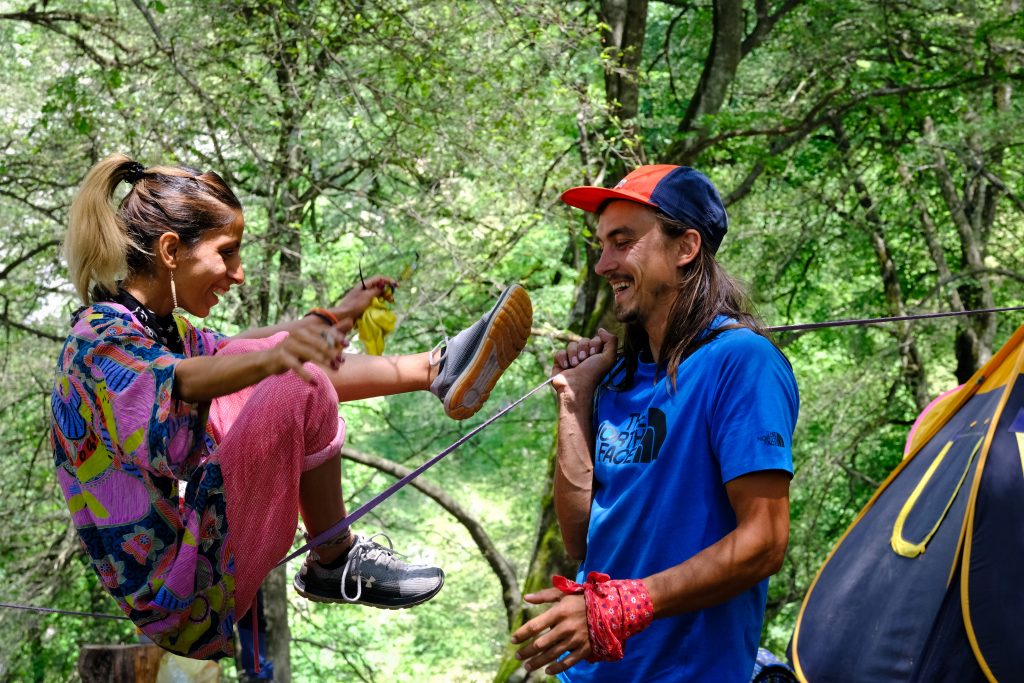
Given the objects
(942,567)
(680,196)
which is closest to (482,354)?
(680,196)

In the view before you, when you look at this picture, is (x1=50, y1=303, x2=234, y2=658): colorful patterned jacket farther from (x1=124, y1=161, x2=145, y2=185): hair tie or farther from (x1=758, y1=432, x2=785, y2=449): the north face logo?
(x1=758, y1=432, x2=785, y2=449): the north face logo

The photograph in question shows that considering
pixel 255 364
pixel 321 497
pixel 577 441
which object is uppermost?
pixel 255 364

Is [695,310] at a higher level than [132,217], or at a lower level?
lower

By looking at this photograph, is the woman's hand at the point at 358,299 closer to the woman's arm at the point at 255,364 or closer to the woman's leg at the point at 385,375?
the woman's arm at the point at 255,364

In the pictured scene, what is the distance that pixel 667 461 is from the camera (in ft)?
6.28

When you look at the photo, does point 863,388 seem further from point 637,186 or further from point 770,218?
point 637,186


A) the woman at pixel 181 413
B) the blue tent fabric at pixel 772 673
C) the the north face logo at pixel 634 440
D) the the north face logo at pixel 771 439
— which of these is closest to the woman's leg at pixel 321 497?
the woman at pixel 181 413

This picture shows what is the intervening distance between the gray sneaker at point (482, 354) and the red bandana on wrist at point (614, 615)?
0.68 m

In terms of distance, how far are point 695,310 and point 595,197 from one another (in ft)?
1.09

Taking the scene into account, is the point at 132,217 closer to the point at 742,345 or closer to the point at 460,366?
the point at 460,366

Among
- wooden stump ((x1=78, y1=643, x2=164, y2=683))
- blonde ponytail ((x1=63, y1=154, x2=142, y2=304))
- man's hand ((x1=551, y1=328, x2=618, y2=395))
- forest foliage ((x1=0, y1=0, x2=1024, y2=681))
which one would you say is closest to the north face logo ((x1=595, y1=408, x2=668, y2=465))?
man's hand ((x1=551, y1=328, x2=618, y2=395))

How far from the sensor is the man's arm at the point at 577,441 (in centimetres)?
213

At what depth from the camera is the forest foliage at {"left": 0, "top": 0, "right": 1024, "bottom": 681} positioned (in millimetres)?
5742

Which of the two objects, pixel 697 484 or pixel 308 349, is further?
pixel 697 484
